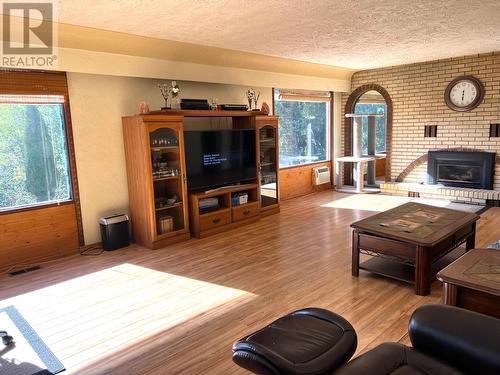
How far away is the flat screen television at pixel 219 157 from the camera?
4836 mm

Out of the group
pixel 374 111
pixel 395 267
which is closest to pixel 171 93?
pixel 395 267

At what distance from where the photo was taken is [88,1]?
2875 mm

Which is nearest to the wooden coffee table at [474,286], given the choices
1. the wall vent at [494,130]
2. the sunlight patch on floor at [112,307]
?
the sunlight patch on floor at [112,307]

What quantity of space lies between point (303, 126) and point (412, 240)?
4711 millimetres

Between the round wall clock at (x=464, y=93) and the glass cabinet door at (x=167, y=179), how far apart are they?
4783 millimetres

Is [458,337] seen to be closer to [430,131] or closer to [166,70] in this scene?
[166,70]

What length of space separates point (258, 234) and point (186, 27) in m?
2.57

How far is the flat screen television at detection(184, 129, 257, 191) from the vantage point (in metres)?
4.84

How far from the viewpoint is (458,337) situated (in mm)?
1583

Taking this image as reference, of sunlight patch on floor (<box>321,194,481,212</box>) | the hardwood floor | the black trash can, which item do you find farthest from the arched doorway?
the black trash can

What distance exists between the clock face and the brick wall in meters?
0.14

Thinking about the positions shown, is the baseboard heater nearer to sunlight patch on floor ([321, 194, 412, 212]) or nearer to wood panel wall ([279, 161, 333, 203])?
wood panel wall ([279, 161, 333, 203])

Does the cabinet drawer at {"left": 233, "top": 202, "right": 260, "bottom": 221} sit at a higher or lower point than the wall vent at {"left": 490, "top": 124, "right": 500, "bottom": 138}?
lower

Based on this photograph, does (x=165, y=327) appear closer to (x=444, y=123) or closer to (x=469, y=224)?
(x=469, y=224)
